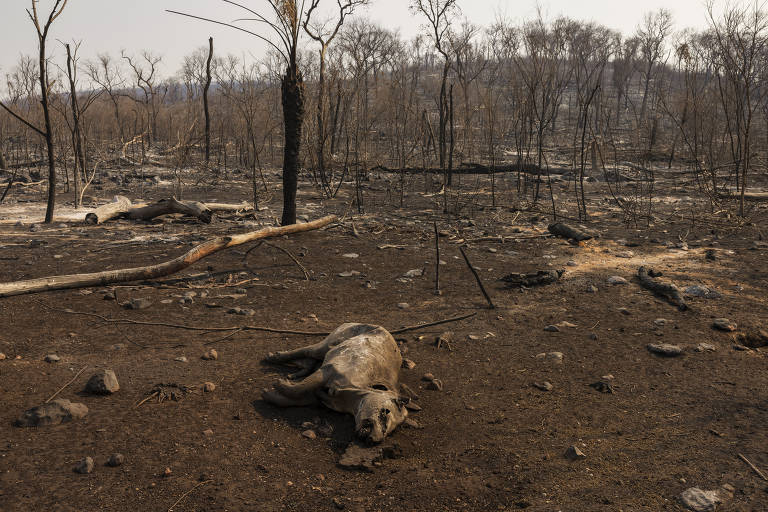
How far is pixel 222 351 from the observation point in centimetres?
377

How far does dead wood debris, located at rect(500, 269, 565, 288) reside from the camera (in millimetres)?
5320

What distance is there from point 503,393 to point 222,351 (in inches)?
74.0

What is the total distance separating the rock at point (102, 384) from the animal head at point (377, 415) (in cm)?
139

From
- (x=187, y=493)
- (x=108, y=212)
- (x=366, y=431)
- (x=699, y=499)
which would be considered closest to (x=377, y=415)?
(x=366, y=431)

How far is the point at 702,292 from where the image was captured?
4.97 meters

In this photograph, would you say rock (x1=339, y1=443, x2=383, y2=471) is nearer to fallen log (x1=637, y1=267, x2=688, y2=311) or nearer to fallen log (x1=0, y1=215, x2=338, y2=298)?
fallen log (x1=637, y1=267, x2=688, y2=311)

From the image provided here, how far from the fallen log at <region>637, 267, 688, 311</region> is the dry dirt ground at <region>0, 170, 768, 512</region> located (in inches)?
3.4

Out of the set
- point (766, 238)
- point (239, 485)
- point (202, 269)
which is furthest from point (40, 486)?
point (766, 238)

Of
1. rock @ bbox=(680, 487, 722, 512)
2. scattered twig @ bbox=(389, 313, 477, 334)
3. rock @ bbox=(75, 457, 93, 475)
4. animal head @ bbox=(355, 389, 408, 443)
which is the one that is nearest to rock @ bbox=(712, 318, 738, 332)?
scattered twig @ bbox=(389, 313, 477, 334)

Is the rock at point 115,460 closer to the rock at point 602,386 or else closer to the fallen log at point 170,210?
the rock at point 602,386

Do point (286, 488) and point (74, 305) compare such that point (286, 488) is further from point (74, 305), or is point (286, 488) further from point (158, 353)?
point (74, 305)

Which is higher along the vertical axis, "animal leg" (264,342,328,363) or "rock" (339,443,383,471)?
"animal leg" (264,342,328,363)

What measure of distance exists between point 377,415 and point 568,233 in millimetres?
5238

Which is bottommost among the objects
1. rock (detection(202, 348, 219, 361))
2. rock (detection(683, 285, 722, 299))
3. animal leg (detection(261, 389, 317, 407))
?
animal leg (detection(261, 389, 317, 407))
